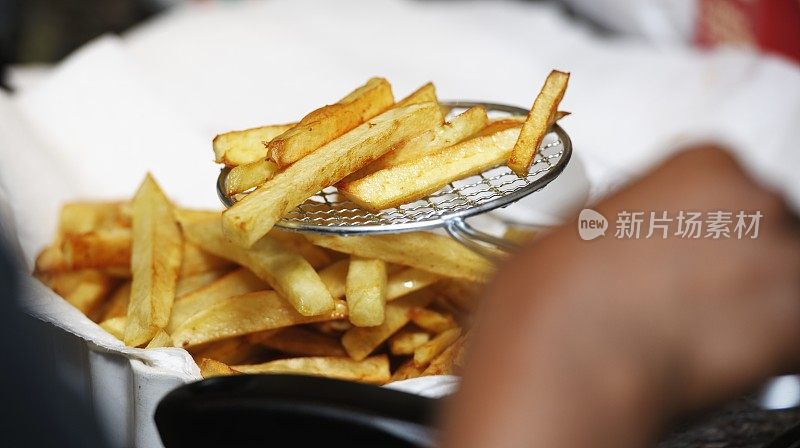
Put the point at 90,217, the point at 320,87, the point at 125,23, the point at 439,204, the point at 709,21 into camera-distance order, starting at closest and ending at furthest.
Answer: the point at 439,204, the point at 90,217, the point at 320,87, the point at 709,21, the point at 125,23

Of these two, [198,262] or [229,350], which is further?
[198,262]

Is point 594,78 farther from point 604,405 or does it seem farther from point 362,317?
point 604,405

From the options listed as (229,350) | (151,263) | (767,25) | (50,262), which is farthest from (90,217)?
(767,25)

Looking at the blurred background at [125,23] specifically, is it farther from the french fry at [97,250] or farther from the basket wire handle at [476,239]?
the french fry at [97,250]

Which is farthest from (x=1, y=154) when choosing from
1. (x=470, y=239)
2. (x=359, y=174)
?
(x=470, y=239)

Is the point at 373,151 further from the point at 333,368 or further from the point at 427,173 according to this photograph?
the point at 333,368

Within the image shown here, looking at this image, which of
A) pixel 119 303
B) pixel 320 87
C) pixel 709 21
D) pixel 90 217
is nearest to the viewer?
pixel 119 303
